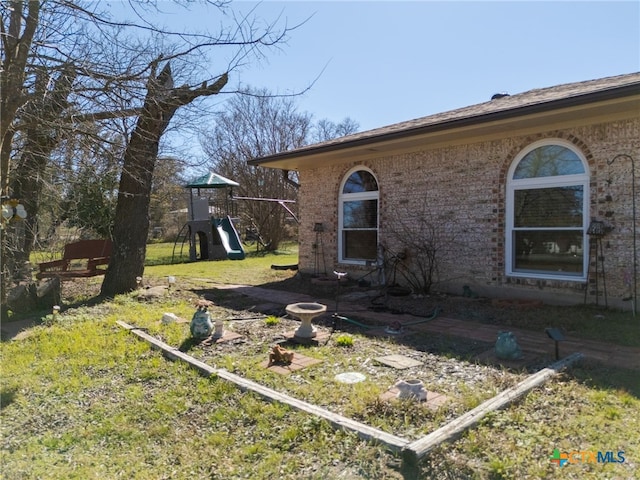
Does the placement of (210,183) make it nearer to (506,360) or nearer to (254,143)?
(254,143)

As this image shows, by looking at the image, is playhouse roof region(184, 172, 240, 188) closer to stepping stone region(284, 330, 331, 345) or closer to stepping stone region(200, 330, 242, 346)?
stepping stone region(200, 330, 242, 346)

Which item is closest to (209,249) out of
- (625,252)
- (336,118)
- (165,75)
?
(165,75)

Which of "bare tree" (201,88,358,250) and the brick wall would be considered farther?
"bare tree" (201,88,358,250)

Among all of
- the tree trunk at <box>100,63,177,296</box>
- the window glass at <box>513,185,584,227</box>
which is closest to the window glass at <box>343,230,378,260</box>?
the window glass at <box>513,185,584,227</box>

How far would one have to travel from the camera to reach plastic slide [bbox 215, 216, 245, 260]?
54.8ft

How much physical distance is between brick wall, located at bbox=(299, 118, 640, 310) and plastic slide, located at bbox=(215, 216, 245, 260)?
704 centimetres

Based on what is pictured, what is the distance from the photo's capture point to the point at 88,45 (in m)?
4.22

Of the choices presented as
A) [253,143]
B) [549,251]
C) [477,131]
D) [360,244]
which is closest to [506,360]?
[549,251]

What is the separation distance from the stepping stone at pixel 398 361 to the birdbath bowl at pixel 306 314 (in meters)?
0.91

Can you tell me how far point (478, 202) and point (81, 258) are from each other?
7.99 metres

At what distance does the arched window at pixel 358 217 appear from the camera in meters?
9.56

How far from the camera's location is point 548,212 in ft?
23.0

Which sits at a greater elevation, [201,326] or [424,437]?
[201,326]

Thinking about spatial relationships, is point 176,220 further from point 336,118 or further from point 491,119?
point 491,119
